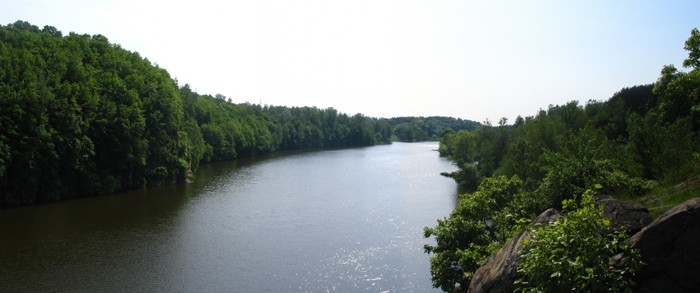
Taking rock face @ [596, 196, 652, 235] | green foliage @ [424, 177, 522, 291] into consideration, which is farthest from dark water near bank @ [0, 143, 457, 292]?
rock face @ [596, 196, 652, 235]

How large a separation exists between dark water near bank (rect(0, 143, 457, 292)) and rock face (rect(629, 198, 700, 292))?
679 inches

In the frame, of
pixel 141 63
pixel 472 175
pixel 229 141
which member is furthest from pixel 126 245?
pixel 229 141

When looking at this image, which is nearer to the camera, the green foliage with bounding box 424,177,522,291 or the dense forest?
the dense forest

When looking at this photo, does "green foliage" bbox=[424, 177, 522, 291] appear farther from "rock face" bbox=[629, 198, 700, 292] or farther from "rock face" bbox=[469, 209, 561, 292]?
"rock face" bbox=[629, 198, 700, 292]

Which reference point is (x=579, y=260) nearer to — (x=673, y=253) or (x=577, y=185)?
(x=673, y=253)

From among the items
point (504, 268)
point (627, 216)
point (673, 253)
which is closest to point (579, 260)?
point (673, 253)

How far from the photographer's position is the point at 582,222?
9836 millimetres

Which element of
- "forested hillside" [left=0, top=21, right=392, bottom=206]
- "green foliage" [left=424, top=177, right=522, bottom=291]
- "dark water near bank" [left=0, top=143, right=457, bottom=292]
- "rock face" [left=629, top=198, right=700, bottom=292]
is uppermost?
"forested hillside" [left=0, top=21, right=392, bottom=206]

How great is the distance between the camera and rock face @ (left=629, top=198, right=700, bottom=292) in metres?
9.65

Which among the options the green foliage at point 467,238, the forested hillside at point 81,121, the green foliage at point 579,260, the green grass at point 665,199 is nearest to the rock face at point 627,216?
the green foliage at point 579,260

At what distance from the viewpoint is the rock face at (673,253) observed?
31.7ft

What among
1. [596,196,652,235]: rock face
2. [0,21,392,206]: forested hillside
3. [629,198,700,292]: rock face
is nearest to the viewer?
[629,198,700,292]: rock face

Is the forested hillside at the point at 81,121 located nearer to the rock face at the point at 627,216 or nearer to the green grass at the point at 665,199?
the rock face at the point at 627,216

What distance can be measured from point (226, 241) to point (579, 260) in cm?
3022
